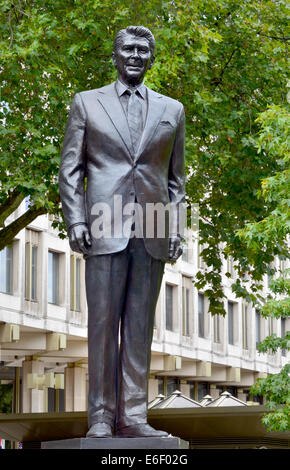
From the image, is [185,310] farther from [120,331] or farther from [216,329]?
[120,331]

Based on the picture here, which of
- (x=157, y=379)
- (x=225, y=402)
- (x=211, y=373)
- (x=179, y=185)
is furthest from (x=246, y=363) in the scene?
(x=179, y=185)

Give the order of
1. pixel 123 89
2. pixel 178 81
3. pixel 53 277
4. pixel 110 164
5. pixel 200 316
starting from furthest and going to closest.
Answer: pixel 200 316 < pixel 53 277 < pixel 178 81 < pixel 123 89 < pixel 110 164

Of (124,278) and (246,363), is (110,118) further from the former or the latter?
(246,363)

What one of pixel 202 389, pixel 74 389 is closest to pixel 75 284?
pixel 74 389

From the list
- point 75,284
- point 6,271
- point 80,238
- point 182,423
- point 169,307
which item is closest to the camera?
point 80,238

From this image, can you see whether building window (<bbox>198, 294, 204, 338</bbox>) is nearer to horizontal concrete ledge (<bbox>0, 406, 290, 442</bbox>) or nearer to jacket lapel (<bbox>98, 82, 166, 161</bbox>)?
horizontal concrete ledge (<bbox>0, 406, 290, 442</bbox>)

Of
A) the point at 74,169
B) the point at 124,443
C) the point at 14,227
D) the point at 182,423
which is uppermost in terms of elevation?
the point at 14,227

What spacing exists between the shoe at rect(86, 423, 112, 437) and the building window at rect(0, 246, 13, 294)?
102ft

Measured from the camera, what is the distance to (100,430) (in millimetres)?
7387

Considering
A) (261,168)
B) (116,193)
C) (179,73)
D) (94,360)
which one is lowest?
(94,360)

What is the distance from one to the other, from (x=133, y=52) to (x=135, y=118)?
452 mm

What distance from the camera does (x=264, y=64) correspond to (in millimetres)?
24797

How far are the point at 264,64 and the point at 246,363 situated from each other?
3757 centimetres

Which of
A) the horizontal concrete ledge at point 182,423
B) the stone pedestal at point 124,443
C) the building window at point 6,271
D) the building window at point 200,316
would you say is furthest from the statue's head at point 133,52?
the building window at point 200,316
